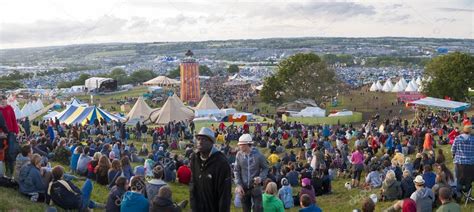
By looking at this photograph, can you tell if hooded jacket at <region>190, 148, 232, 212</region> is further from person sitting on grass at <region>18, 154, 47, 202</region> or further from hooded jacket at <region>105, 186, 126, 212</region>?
person sitting on grass at <region>18, 154, 47, 202</region>

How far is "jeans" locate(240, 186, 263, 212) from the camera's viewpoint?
21.1 ft

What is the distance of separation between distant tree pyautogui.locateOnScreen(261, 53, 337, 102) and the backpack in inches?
1498

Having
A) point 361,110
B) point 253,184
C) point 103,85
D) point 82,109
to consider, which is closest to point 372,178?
point 253,184

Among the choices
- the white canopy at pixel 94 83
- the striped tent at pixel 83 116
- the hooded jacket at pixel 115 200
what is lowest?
the white canopy at pixel 94 83

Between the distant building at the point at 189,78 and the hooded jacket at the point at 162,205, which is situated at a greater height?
the hooded jacket at the point at 162,205

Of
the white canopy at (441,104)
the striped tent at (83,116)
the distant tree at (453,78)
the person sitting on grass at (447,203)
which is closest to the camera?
the person sitting on grass at (447,203)

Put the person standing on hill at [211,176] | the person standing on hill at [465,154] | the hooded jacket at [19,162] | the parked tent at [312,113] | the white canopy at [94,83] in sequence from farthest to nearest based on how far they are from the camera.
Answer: the white canopy at [94,83] → the parked tent at [312,113] → the hooded jacket at [19,162] → the person standing on hill at [465,154] → the person standing on hill at [211,176]

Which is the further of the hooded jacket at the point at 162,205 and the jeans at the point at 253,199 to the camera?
the jeans at the point at 253,199

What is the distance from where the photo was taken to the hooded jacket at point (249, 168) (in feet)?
21.2

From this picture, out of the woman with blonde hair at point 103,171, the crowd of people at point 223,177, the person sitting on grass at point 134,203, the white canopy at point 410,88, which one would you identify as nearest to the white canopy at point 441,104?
the crowd of people at point 223,177

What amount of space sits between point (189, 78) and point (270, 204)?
4554cm

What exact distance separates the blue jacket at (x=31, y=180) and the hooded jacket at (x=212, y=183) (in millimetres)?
3690

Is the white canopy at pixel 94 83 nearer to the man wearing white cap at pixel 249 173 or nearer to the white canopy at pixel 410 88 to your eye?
the white canopy at pixel 410 88

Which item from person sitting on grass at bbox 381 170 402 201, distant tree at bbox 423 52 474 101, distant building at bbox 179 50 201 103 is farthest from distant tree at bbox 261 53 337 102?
person sitting on grass at bbox 381 170 402 201
